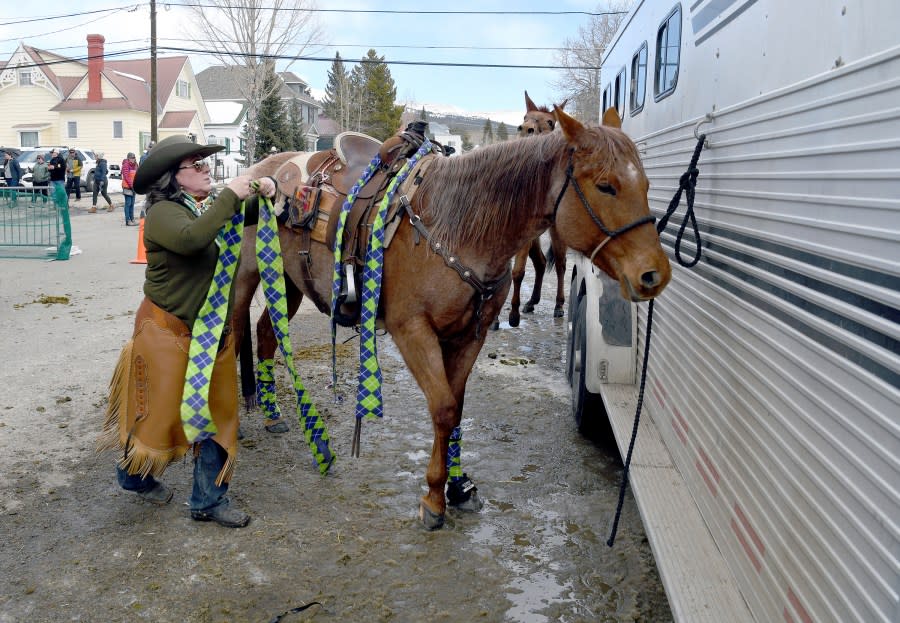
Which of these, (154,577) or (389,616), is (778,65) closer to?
(389,616)

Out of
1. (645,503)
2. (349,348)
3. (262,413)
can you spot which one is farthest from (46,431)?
(645,503)

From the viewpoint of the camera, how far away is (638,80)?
5418mm

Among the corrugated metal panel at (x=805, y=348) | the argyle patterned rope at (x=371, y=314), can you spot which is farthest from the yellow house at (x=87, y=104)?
the corrugated metal panel at (x=805, y=348)

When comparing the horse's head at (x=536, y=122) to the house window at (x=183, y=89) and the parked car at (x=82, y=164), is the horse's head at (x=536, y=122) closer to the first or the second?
the parked car at (x=82, y=164)

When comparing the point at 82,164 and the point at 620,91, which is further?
the point at 82,164

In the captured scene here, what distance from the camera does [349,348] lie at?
7.46 metres

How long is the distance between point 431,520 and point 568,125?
82.7 inches

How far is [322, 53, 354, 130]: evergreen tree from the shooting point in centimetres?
6178

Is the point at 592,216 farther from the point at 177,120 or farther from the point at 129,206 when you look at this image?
the point at 177,120

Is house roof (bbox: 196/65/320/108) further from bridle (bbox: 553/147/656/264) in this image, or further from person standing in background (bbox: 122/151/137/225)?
bridle (bbox: 553/147/656/264)

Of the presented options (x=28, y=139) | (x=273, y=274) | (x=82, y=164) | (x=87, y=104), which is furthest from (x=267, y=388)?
(x=28, y=139)

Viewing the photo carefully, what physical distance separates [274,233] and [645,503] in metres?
2.36

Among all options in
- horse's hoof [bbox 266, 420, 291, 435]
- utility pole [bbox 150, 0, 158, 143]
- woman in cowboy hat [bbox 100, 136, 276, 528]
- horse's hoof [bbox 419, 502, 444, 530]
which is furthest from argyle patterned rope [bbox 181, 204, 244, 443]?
utility pole [bbox 150, 0, 158, 143]

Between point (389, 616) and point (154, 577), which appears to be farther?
point (154, 577)
